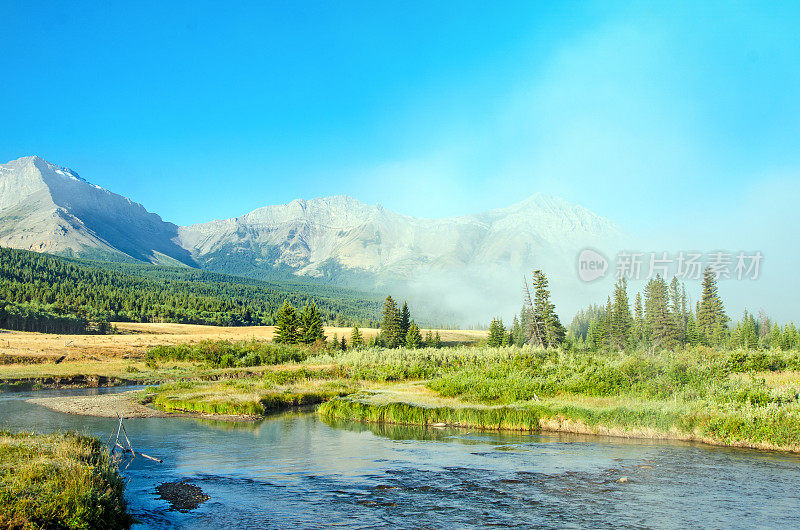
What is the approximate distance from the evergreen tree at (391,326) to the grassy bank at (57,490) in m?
105

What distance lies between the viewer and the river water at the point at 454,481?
1711 cm

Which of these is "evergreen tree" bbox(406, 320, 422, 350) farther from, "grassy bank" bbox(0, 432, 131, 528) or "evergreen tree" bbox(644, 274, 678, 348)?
"grassy bank" bbox(0, 432, 131, 528)

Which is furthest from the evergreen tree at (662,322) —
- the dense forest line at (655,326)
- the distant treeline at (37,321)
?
the distant treeline at (37,321)

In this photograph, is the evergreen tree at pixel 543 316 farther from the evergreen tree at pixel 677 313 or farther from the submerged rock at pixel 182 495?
the submerged rock at pixel 182 495

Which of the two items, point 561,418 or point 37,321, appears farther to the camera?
point 37,321

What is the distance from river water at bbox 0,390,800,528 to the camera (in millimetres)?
17109

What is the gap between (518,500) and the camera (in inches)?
744

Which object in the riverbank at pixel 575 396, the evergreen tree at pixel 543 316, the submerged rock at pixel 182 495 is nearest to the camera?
the submerged rock at pixel 182 495

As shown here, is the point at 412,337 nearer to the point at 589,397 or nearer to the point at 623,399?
the point at 589,397

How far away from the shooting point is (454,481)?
21.6 metres

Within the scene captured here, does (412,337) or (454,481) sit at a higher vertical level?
(412,337)

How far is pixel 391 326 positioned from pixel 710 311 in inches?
2889

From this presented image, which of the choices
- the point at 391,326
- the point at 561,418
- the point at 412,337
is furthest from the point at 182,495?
the point at 391,326

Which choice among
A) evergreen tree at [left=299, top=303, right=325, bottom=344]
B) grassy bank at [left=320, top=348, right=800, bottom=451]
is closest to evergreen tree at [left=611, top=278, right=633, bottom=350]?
evergreen tree at [left=299, top=303, right=325, bottom=344]
